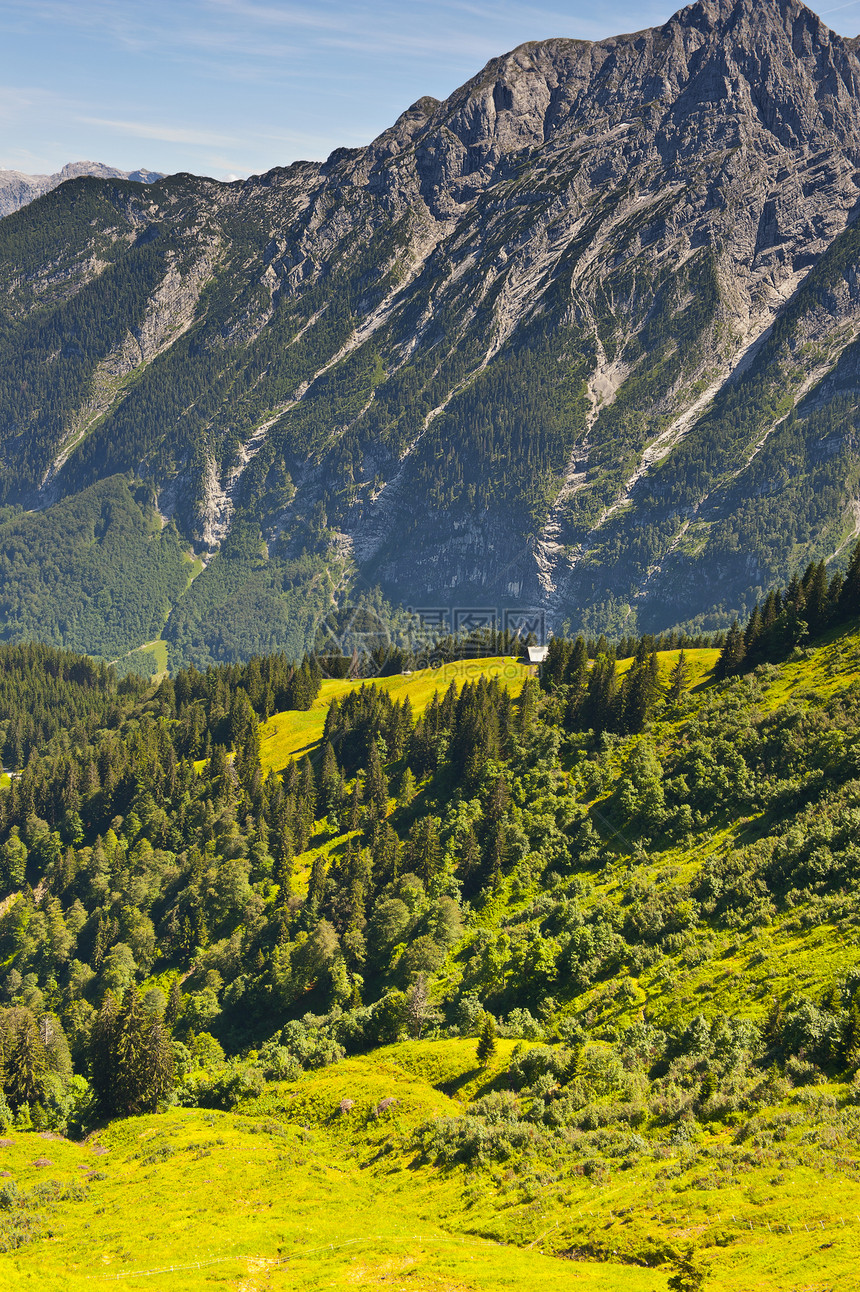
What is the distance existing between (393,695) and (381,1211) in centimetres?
12554

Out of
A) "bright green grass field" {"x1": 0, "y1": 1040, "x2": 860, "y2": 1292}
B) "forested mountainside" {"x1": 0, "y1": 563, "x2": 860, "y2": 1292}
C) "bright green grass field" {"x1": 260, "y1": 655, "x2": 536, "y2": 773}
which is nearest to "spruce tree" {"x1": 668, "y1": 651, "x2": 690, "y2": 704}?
"forested mountainside" {"x1": 0, "y1": 563, "x2": 860, "y2": 1292}

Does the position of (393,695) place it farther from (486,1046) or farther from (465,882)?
(486,1046)

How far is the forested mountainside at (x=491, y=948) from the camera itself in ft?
144

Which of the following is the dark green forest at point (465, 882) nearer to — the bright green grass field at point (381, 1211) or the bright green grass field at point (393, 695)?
the bright green grass field at point (381, 1211)

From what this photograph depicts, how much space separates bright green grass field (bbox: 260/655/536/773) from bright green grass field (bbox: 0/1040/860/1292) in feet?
295

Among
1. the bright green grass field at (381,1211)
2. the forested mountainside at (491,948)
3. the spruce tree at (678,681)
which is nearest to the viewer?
the bright green grass field at (381,1211)

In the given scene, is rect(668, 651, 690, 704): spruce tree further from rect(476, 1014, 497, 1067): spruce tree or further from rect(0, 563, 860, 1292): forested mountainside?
rect(476, 1014, 497, 1067): spruce tree

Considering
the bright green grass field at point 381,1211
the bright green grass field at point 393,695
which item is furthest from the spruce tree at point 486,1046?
the bright green grass field at point 393,695

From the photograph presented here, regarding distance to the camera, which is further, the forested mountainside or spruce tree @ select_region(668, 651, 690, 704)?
spruce tree @ select_region(668, 651, 690, 704)

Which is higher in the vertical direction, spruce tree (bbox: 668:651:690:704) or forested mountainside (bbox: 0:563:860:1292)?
spruce tree (bbox: 668:651:690:704)

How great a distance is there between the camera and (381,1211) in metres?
45.9

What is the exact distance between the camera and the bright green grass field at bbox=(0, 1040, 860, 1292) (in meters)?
33.1

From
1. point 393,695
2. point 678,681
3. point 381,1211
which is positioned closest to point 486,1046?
point 381,1211

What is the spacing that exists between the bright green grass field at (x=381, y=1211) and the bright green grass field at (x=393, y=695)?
295ft
